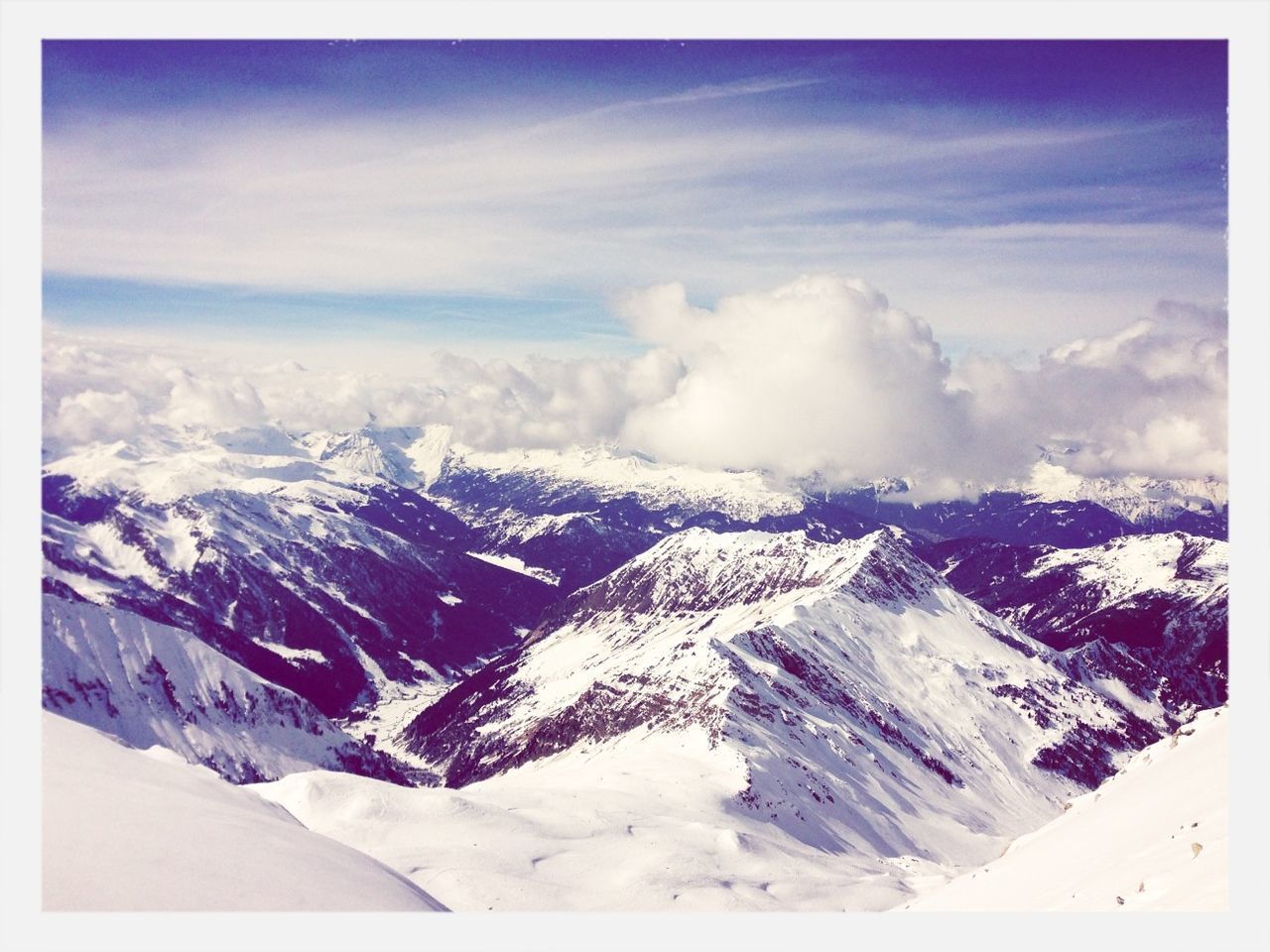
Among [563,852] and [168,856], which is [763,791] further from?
[168,856]

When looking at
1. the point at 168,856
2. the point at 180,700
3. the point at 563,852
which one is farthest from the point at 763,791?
the point at 180,700

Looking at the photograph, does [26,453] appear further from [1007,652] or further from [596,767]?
[1007,652]

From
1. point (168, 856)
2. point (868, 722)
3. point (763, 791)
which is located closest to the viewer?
point (168, 856)

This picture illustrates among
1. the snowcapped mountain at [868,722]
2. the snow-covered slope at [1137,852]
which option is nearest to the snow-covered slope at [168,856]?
the snow-covered slope at [1137,852]

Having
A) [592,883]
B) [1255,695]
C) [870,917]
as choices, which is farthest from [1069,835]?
[592,883]

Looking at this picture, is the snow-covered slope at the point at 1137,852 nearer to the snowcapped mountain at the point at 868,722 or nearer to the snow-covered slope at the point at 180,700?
the snowcapped mountain at the point at 868,722
